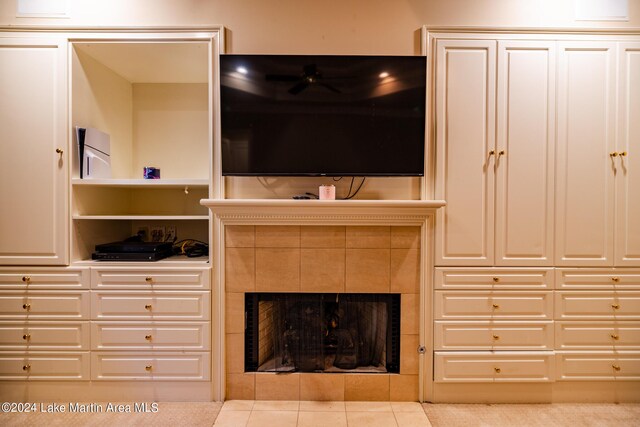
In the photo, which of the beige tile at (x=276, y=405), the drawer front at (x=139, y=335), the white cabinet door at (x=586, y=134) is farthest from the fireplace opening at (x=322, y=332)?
the white cabinet door at (x=586, y=134)

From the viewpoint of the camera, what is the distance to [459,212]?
74.1 inches

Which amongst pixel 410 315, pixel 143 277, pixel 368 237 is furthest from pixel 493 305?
pixel 143 277

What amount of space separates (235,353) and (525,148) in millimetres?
2157

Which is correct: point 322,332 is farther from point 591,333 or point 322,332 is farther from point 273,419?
point 591,333

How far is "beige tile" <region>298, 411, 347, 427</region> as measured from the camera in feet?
5.65

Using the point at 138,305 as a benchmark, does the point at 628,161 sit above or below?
above

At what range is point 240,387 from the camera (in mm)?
1926

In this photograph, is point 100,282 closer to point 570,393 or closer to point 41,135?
point 41,135

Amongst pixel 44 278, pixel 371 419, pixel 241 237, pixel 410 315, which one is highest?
pixel 241 237

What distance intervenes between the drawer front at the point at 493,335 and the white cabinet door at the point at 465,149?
39 cm

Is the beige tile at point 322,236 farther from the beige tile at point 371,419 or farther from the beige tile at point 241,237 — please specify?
the beige tile at point 371,419

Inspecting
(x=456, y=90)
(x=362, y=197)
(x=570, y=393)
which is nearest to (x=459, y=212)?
(x=362, y=197)

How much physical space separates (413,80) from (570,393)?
2.13 m

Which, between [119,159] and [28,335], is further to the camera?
[119,159]
